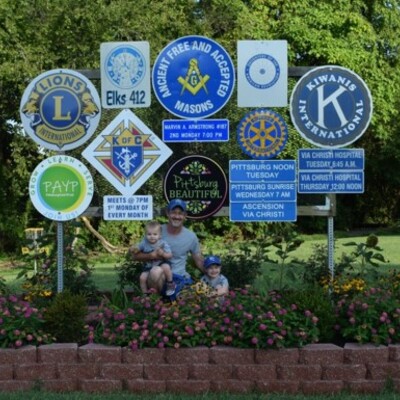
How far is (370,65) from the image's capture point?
2712 centimetres

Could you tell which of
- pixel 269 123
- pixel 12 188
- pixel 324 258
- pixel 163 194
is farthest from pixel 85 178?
pixel 12 188

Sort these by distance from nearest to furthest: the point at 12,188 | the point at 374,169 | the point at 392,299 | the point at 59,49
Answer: the point at 392,299
the point at 59,49
the point at 12,188
the point at 374,169

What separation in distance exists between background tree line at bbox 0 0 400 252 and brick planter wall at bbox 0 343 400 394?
238cm

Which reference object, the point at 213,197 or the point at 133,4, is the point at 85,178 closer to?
the point at 213,197

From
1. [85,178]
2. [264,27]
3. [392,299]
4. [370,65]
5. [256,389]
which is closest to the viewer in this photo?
[256,389]

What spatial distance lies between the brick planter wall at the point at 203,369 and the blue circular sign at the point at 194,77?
268 centimetres

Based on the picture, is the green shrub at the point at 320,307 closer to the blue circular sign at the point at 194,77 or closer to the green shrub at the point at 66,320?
the green shrub at the point at 66,320

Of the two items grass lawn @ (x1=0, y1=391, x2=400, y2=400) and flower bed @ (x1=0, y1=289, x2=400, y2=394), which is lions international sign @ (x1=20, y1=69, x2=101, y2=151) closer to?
flower bed @ (x1=0, y1=289, x2=400, y2=394)

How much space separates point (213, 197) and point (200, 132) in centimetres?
67

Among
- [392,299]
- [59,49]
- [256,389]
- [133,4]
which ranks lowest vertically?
[256,389]

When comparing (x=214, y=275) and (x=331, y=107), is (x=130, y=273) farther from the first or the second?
(x=331, y=107)

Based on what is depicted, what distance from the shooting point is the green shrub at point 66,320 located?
577 cm

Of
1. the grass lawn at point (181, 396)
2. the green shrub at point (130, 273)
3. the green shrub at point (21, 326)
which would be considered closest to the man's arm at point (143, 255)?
the green shrub at point (130, 273)

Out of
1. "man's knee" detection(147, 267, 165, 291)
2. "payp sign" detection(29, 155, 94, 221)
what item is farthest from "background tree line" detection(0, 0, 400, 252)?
"man's knee" detection(147, 267, 165, 291)
